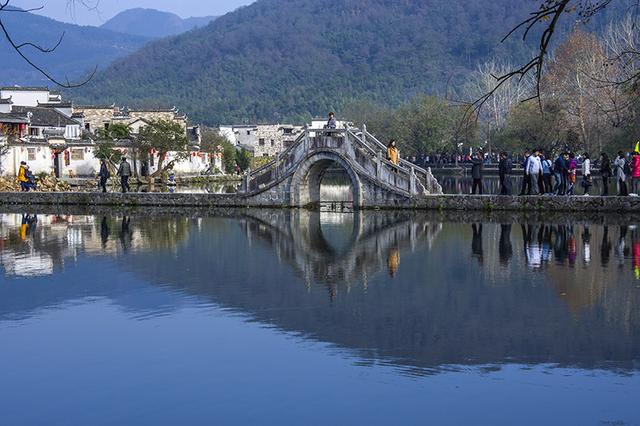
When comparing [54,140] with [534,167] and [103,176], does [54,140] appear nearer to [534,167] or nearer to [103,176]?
[103,176]

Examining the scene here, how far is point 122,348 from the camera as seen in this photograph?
14375 mm

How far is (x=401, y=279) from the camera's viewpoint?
66.0 feet

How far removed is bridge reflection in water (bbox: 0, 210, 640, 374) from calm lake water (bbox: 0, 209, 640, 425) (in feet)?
0.21

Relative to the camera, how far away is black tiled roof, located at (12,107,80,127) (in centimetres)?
7823

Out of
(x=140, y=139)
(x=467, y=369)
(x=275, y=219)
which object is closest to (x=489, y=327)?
(x=467, y=369)

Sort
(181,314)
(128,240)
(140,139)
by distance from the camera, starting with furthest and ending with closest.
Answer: (140,139) → (128,240) → (181,314)

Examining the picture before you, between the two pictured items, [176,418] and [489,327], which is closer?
[176,418]

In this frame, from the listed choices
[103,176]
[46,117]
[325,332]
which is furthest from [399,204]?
[46,117]

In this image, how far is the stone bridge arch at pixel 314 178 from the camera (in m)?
38.8

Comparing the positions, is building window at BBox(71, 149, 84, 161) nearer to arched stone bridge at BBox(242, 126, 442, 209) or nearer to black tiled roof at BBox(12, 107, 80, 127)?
black tiled roof at BBox(12, 107, 80, 127)

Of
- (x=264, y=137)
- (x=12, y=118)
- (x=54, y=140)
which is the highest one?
(x=264, y=137)

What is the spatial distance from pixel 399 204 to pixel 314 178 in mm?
4829

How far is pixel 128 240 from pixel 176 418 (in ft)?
59.3

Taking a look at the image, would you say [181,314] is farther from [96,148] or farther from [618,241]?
[96,148]
